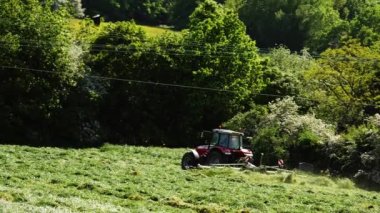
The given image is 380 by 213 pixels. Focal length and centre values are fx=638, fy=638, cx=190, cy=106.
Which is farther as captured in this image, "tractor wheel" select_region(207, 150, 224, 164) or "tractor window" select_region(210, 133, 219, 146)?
"tractor window" select_region(210, 133, 219, 146)

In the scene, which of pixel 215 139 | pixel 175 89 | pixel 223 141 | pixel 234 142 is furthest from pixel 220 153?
pixel 175 89

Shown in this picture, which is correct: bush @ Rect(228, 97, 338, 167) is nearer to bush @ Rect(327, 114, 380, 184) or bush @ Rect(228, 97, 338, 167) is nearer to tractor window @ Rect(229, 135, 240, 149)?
bush @ Rect(327, 114, 380, 184)

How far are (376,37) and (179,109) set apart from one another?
51.7 metres

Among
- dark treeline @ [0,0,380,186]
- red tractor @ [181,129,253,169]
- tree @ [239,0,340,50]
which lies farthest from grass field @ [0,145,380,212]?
tree @ [239,0,340,50]

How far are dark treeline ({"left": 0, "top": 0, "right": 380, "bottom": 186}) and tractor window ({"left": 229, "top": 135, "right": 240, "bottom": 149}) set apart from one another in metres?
4.03

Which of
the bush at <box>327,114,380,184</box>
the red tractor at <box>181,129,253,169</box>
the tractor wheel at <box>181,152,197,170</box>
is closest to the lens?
the bush at <box>327,114,380,184</box>

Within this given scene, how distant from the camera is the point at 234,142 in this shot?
117 ft

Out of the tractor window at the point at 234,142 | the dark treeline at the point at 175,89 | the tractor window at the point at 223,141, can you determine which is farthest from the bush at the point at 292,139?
the tractor window at the point at 223,141

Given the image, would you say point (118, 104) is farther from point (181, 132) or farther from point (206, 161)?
point (206, 161)

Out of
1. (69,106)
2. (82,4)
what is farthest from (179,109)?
(82,4)

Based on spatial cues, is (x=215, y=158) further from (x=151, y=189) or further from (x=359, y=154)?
(x=151, y=189)

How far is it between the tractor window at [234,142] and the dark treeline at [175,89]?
403cm

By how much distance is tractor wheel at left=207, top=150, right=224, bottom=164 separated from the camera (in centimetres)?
3522

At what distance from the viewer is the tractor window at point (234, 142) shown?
117 feet
